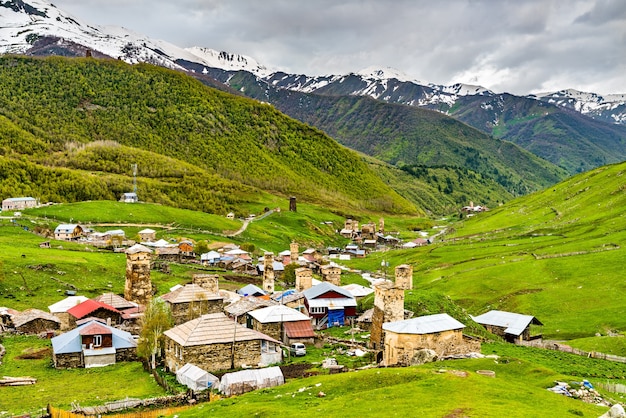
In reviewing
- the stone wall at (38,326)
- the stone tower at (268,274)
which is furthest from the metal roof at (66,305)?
the stone tower at (268,274)

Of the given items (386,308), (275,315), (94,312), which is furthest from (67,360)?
(386,308)

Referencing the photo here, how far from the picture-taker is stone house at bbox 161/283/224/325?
218 feet

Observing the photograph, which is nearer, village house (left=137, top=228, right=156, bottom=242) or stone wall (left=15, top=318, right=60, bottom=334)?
stone wall (left=15, top=318, right=60, bottom=334)

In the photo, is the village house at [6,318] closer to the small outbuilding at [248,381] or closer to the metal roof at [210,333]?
the metal roof at [210,333]

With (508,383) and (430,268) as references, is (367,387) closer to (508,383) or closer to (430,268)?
(508,383)

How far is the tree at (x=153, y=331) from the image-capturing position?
49.8 meters

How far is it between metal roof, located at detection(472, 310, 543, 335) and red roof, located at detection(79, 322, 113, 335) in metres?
42.9

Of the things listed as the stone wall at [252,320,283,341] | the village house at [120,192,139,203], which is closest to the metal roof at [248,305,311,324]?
the stone wall at [252,320,283,341]

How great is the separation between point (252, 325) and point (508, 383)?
3285cm

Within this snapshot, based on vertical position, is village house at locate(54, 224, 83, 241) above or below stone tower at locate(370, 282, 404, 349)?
above

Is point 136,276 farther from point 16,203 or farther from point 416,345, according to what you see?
point 16,203

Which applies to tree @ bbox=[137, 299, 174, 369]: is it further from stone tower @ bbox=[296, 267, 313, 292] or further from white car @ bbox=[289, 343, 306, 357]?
stone tower @ bbox=[296, 267, 313, 292]

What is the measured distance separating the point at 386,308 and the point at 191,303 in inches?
1056

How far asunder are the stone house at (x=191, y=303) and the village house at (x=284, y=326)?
36.3ft
